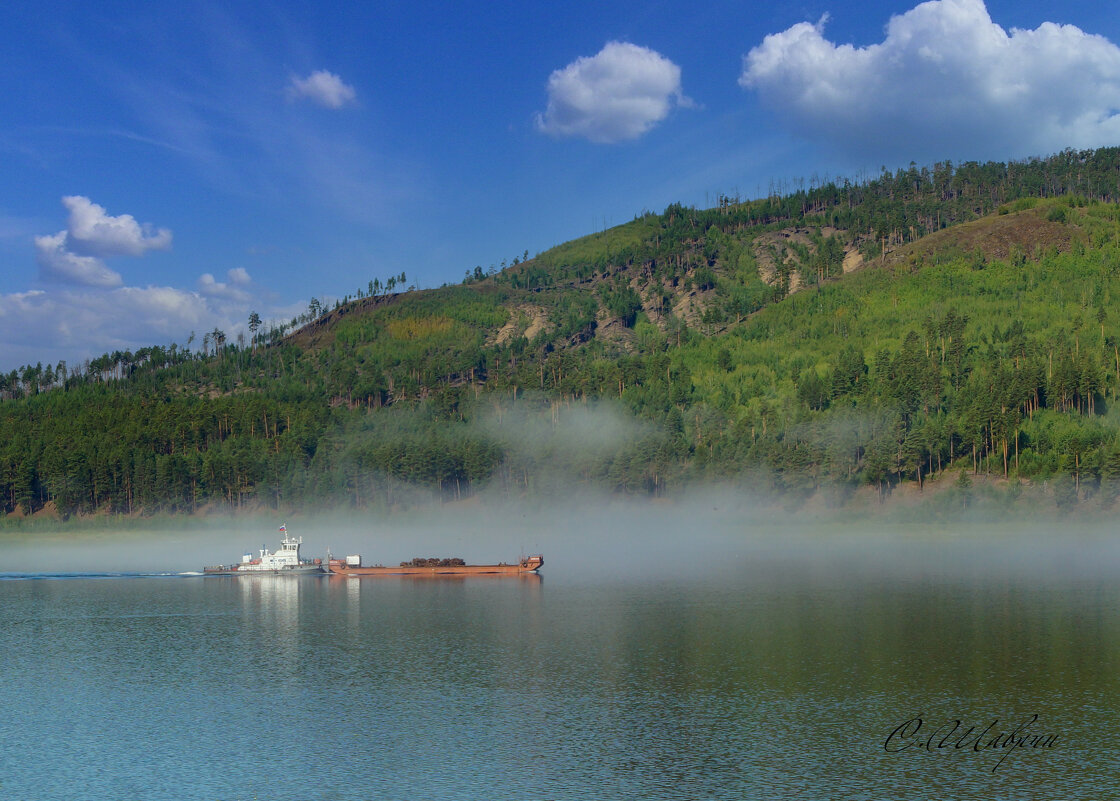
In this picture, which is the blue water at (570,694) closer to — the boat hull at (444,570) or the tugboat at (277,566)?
the boat hull at (444,570)

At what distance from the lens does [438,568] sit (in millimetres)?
161750

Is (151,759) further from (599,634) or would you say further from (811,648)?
(811,648)

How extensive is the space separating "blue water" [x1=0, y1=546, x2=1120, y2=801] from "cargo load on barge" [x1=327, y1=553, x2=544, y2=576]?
32.9 meters

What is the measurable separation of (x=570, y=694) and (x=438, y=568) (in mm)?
91017

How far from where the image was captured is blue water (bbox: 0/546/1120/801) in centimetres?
5597

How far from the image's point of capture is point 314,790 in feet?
181

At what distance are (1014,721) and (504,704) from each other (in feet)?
116

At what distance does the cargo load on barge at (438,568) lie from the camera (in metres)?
159

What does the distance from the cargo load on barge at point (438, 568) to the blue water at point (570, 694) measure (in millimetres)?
32916
